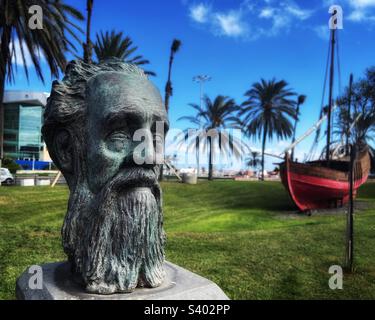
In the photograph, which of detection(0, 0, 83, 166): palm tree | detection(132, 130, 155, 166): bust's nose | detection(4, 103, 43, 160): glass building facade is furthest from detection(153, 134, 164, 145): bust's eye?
detection(4, 103, 43, 160): glass building facade

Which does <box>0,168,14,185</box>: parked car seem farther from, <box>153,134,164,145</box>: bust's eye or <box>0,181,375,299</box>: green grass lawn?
<box>153,134,164,145</box>: bust's eye

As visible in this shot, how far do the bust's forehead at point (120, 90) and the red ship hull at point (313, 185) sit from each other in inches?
528

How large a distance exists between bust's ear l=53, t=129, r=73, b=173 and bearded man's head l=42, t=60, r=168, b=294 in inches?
0.5

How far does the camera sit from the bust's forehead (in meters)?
2.89

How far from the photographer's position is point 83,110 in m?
3.07

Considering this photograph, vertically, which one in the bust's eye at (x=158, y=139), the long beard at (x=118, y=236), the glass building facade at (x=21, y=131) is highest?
the glass building facade at (x=21, y=131)

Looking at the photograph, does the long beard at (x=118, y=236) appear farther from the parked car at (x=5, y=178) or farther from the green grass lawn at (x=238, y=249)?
the parked car at (x=5, y=178)

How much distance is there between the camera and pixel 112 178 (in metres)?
2.86

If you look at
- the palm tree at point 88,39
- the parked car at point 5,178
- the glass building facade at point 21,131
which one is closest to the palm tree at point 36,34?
the palm tree at point 88,39

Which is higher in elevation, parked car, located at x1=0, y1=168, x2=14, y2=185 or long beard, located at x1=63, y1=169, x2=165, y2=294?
long beard, located at x1=63, y1=169, x2=165, y2=294

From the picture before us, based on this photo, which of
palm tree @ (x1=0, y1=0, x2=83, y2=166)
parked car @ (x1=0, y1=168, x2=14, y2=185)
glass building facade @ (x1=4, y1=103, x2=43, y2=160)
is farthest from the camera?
glass building facade @ (x1=4, y1=103, x2=43, y2=160)

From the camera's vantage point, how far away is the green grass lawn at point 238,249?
5.21 metres
